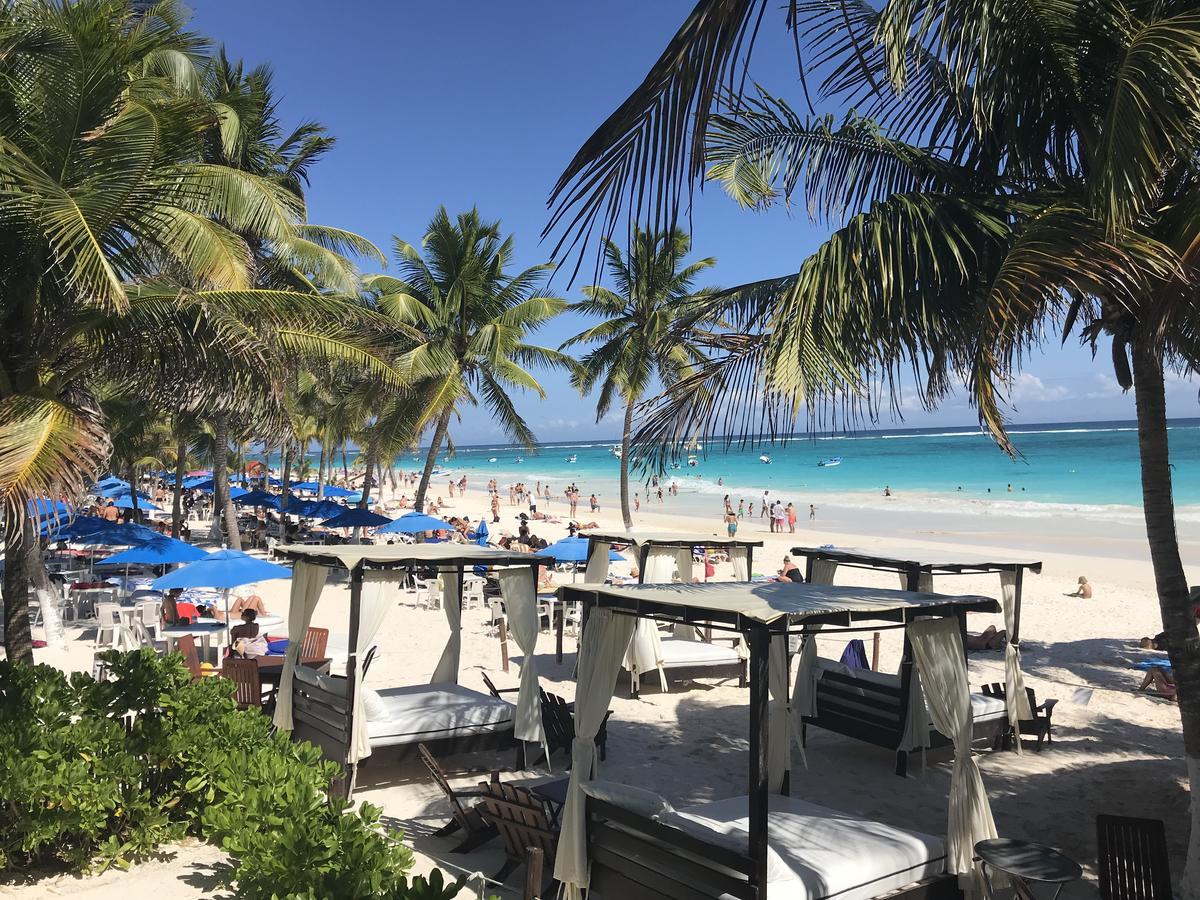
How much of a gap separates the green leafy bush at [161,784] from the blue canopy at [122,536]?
8042 millimetres

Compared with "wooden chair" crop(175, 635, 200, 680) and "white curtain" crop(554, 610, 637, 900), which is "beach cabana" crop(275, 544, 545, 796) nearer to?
"wooden chair" crop(175, 635, 200, 680)

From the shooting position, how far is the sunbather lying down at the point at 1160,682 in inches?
408

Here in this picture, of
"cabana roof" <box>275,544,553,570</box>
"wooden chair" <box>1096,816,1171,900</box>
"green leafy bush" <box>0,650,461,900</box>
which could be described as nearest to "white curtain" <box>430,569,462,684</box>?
"cabana roof" <box>275,544,553,570</box>

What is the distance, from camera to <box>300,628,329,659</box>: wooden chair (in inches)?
412

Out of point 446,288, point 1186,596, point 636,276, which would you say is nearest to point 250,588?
point 446,288

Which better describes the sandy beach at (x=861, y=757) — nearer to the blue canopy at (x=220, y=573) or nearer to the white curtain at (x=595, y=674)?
the white curtain at (x=595, y=674)

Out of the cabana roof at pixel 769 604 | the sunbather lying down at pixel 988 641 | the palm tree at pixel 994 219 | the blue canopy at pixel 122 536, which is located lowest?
the sunbather lying down at pixel 988 641

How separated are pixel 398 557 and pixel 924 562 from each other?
18.2ft

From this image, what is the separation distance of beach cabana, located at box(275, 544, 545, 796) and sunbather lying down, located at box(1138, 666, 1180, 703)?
7.98 meters

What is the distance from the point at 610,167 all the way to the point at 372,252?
65.4ft

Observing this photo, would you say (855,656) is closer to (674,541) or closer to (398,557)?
(674,541)

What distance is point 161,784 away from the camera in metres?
5.69

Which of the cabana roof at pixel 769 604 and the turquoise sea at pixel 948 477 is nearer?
the cabana roof at pixel 769 604

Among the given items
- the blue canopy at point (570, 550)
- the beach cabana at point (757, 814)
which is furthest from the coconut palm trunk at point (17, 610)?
the blue canopy at point (570, 550)
